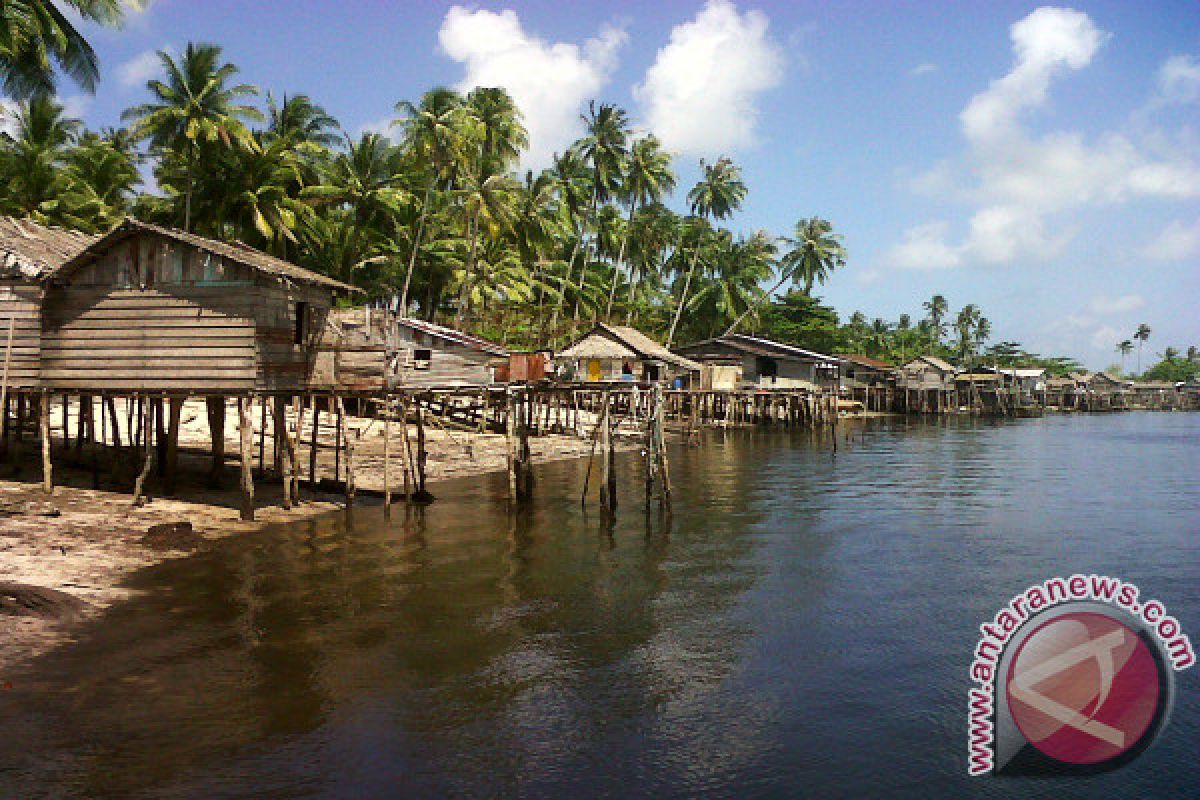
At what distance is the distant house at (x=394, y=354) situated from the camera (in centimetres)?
2011

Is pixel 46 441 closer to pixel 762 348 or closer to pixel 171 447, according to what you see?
pixel 171 447

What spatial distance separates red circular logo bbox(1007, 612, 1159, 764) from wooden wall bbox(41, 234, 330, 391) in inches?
585

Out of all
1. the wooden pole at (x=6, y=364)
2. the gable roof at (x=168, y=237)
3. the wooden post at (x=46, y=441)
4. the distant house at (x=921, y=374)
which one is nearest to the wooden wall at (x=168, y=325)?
the gable roof at (x=168, y=237)

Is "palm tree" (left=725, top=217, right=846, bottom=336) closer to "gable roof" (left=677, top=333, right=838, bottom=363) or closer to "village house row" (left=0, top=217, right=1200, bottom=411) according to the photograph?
"gable roof" (left=677, top=333, right=838, bottom=363)

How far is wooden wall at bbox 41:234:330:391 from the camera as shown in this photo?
17922 millimetres

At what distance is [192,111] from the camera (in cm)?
3456

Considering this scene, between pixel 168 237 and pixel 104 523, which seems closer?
pixel 104 523

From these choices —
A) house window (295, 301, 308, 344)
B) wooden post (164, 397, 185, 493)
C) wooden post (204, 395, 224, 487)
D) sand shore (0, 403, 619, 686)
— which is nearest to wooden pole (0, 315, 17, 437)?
sand shore (0, 403, 619, 686)

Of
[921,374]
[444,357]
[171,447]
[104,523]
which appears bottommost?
[104,523]

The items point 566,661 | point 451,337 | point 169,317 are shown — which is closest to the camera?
point 566,661

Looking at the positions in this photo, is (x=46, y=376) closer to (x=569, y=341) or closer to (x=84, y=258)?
(x=84, y=258)

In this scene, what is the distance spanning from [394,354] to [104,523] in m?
7.62

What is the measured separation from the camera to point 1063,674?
11.1 metres

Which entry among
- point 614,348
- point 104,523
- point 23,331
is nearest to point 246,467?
point 104,523
